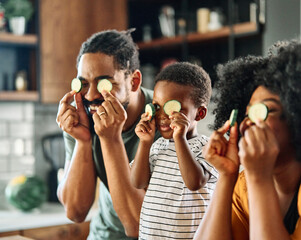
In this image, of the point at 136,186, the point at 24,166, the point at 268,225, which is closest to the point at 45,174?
the point at 24,166

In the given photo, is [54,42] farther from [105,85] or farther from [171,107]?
[171,107]

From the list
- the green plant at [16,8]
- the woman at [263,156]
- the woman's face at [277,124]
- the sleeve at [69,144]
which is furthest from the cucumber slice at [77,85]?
→ the green plant at [16,8]

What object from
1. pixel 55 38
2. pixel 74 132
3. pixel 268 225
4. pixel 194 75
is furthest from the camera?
pixel 55 38

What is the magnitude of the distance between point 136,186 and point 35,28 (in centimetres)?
205

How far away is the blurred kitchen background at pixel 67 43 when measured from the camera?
105 inches

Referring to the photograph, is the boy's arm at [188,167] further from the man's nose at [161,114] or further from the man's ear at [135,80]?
the man's ear at [135,80]

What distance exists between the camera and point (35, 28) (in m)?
2.82

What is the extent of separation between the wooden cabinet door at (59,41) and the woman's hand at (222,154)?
2023 millimetres

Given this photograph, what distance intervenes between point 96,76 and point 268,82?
1.61 ft

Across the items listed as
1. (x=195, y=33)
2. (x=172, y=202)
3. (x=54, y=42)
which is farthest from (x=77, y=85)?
(x=195, y=33)

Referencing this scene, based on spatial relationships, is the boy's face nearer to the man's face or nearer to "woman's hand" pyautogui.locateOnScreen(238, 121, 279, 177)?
the man's face

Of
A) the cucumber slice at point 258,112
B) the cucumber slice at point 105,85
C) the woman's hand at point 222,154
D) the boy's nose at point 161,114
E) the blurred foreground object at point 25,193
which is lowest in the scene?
the blurred foreground object at point 25,193

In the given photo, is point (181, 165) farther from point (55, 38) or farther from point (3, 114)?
point (3, 114)

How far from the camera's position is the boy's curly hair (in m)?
0.70
